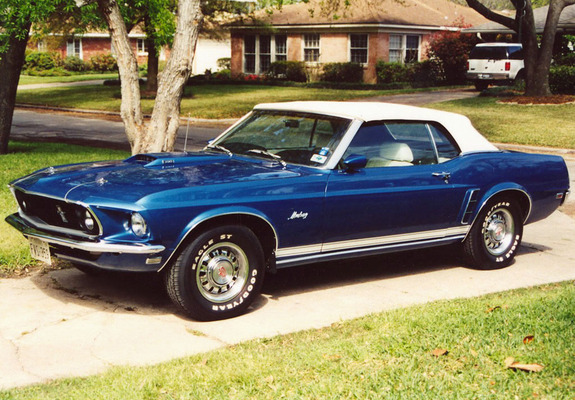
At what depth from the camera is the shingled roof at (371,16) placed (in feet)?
137

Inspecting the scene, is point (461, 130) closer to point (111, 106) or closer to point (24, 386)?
point (24, 386)

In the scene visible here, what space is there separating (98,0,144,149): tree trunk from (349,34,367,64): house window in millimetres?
32385

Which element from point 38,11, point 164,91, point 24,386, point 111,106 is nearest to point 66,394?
point 24,386

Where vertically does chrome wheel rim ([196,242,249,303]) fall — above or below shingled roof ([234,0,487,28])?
below

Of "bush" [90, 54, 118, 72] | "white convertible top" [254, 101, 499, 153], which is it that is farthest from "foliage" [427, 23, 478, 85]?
"white convertible top" [254, 101, 499, 153]

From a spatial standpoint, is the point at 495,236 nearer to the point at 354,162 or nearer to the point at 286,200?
the point at 354,162

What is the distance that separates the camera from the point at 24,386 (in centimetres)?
466

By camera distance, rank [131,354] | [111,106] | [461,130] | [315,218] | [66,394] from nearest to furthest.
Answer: [66,394], [131,354], [315,218], [461,130], [111,106]

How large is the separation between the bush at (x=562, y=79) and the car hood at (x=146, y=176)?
25.5m

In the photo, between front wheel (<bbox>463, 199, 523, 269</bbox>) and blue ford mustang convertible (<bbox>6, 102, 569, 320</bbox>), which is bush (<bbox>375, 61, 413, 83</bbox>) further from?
front wheel (<bbox>463, 199, 523, 269</bbox>)

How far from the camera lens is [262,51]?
46.3 meters

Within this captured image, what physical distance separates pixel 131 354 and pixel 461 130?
4065 millimetres

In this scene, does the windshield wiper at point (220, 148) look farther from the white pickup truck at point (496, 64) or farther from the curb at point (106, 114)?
the white pickup truck at point (496, 64)

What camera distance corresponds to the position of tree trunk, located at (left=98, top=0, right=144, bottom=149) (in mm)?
10805
